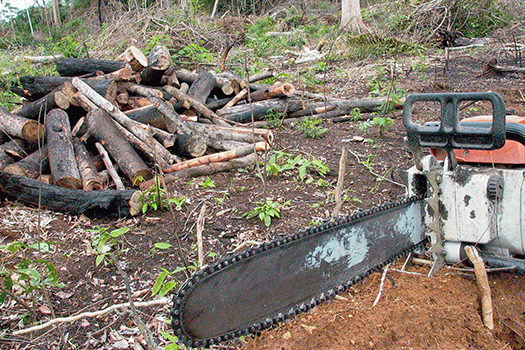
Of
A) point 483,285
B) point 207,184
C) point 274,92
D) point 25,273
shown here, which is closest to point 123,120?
point 207,184

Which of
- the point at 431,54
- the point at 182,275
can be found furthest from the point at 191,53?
the point at 182,275

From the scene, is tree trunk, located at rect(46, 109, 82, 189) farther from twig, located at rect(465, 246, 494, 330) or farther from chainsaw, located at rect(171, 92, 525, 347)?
twig, located at rect(465, 246, 494, 330)

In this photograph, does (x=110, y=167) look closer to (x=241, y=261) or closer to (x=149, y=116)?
(x=149, y=116)

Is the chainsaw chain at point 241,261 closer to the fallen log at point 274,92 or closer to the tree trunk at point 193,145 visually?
the tree trunk at point 193,145

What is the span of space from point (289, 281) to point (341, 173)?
0.68 meters

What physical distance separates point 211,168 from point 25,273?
7.70 ft

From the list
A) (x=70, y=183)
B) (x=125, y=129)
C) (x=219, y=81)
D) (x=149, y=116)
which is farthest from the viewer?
(x=219, y=81)

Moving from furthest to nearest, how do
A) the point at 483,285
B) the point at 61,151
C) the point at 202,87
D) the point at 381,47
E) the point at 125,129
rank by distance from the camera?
the point at 381,47 → the point at 202,87 → the point at 125,129 → the point at 61,151 → the point at 483,285

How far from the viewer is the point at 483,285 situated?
2033 millimetres

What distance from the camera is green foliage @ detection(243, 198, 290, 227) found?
3.48 meters

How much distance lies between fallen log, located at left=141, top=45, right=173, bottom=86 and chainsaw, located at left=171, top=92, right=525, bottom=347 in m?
4.69

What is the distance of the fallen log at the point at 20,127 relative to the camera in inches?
186

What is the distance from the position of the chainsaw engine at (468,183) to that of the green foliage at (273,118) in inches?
155

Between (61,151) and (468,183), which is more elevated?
(468,183)
